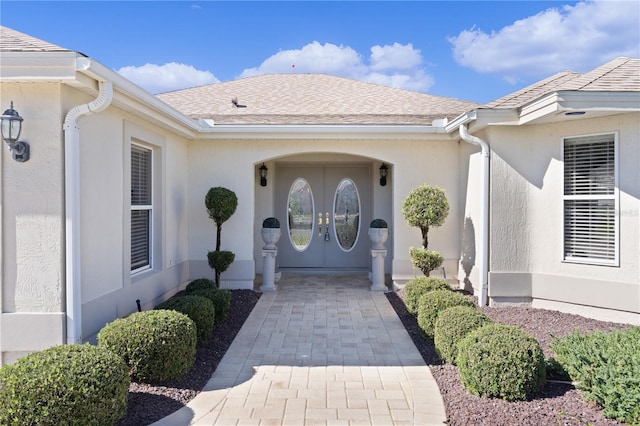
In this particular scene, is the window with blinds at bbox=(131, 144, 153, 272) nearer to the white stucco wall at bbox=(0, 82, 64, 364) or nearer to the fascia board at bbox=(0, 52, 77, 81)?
the white stucco wall at bbox=(0, 82, 64, 364)

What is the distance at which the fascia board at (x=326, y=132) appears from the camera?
345 inches

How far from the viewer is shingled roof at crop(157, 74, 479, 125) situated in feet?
31.7

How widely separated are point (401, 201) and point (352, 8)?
5.73 m

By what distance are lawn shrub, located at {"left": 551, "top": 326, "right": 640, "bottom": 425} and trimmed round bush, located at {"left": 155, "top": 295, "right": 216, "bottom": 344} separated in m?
4.10

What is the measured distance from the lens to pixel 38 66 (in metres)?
4.44

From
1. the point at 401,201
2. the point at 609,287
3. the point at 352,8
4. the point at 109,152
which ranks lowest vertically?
the point at 609,287

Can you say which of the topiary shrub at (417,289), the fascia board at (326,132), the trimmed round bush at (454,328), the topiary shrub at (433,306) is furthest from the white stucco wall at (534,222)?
the trimmed round bush at (454,328)

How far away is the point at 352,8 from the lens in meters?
11.4

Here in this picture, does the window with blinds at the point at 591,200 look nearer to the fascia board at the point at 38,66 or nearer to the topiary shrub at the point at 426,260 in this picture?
the topiary shrub at the point at 426,260

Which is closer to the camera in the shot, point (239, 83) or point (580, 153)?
point (580, 153)

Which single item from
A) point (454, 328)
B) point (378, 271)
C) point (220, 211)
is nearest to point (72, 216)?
point (220, 211)

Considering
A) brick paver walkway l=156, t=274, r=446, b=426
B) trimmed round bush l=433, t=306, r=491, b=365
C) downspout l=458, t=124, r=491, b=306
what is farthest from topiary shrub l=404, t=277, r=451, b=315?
trimmed round bush l=433, t=306, r=491, b=365

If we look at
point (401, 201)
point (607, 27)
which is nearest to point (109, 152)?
point (401, 201)

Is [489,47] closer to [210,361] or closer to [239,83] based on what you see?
[239,83]
